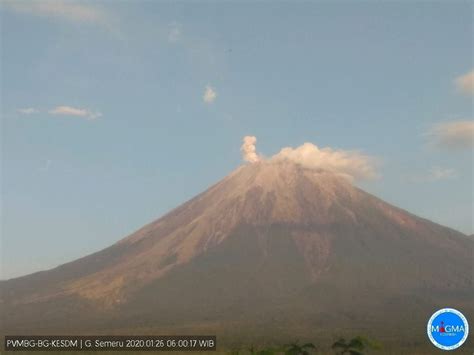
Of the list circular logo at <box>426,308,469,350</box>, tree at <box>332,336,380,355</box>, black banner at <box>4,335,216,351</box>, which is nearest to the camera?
tree at <box>332,336,380,355</box>

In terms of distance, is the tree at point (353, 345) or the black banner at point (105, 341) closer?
the tree at point (353, 345)

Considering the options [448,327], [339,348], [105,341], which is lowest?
[105,341]

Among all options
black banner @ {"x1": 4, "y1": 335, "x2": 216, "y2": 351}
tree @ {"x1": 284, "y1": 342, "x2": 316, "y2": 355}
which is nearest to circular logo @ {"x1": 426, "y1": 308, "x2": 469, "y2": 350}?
tree @ {"x1": 284, "y1": 342, "x2": 316, "y2": 355}

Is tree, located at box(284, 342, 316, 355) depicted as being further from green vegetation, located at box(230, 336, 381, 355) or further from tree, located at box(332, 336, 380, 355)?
tree, located at box(332, 336, 380, 355)

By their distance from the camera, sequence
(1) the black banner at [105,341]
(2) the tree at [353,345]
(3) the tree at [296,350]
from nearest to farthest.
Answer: (2) the tree at [353,345] → (3) the tree at [296,350] → (1) the black banner at [105,341]

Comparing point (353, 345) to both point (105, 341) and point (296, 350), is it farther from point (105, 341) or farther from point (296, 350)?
point (105, 341)

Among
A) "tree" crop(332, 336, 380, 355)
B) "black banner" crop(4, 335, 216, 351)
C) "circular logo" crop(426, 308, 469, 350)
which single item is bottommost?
"black banner" crop(4, 335, 216, 351)

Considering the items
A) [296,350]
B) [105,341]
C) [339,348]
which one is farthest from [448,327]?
[105,341]

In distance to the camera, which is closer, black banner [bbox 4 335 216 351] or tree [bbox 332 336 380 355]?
tree [bbox 332 336 380 355]

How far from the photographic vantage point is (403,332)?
135m

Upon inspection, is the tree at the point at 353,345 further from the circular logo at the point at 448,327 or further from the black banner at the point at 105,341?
the black banner at the point at 105,341

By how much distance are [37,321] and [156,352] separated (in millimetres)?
79876

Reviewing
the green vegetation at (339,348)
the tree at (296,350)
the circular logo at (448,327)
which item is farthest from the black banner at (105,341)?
the tree at (296,350)

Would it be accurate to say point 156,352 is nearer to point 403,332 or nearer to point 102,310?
point 403,332
